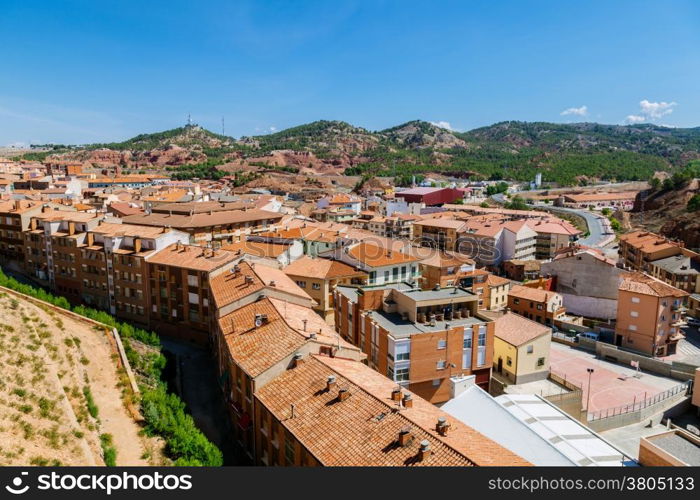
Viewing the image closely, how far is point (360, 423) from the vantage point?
20.7 m

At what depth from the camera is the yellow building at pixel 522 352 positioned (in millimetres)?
40875

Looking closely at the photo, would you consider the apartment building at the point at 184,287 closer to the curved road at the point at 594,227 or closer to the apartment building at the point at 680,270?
the apartment building at the point at 680,270

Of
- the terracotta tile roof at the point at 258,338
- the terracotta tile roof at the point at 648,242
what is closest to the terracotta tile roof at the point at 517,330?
the terracotta tile roof at the point at 258,338

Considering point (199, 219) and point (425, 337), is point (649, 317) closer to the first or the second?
point (425, 337)

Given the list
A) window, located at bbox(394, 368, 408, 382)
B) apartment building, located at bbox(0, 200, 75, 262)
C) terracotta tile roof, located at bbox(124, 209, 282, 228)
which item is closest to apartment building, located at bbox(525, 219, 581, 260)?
terracotta tile roof, located at bbox(124, 209, 282, 228)

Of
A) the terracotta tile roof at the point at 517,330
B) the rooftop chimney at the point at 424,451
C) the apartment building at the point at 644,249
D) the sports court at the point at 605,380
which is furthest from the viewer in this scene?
the apartment building at the point at 644,249

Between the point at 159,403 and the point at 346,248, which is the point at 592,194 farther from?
the point at 159,403

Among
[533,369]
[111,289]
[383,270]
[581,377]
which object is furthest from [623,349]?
[111,289]

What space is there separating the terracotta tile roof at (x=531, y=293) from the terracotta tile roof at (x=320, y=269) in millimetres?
23784

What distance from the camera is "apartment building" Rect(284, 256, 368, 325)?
157ft

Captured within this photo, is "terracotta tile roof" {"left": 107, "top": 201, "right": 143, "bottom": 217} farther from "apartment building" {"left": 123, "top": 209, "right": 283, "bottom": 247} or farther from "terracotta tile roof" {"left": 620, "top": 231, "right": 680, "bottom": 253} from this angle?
"terracotta tile roof" {"left": 620, "top": 231, "right": 680, "bottom": 253}

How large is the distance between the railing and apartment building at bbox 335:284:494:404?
9324 mm

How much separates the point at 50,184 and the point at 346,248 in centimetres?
8761

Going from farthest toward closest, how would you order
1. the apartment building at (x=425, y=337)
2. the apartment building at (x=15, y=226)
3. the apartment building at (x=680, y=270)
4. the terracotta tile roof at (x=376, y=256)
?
1. the apartment building at (x=680, y=270)
2. the apartment building at (x=15, y=226)
3. the terracotta tile roof at (x=376, y=256)
4. the apartment building at (x=425, y=337)
